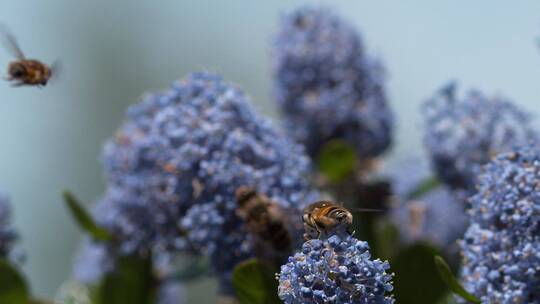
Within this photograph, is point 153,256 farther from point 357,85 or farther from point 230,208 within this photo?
point 357,85

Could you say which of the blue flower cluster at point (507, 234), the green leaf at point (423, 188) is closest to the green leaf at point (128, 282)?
the green leaf at point (423, 188)

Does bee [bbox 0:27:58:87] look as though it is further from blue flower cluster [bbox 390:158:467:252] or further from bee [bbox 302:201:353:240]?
blue flower cluster [bbox 390:158:467:252]

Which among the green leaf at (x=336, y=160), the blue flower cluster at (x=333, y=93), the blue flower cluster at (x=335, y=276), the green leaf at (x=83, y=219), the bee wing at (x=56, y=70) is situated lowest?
the blue flower cluster at (x=335, y=276)

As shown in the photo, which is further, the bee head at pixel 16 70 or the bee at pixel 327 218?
the bee head at pixel 16 70

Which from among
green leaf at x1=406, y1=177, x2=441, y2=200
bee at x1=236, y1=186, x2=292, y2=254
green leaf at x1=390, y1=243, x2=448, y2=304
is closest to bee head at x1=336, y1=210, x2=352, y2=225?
bee at x1=236, y1=186, x2=292, y2=254

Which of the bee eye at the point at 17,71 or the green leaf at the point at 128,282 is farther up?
the bee eye at the point at 17,71

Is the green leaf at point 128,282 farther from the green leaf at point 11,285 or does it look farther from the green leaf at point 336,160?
the green leaf at point 336,160

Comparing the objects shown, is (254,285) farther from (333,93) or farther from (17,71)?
(333,93)

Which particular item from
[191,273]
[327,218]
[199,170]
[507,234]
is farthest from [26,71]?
[507,234]
